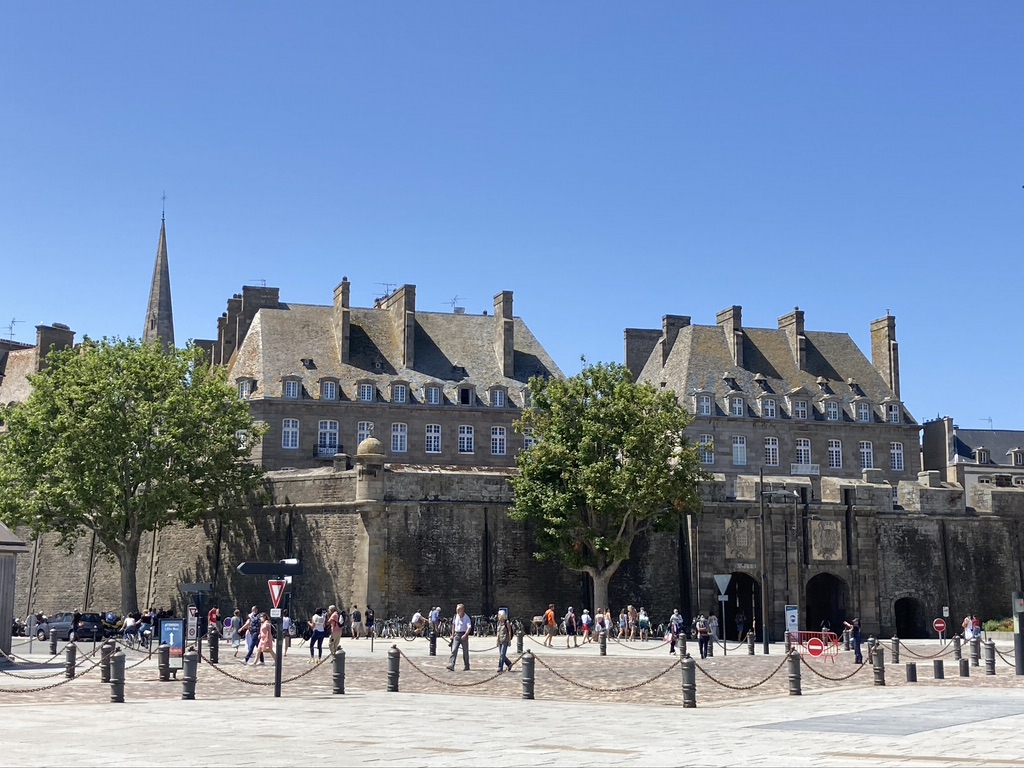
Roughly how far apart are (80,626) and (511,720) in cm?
2860

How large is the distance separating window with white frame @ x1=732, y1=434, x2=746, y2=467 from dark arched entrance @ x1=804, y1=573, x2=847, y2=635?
12.1 meters

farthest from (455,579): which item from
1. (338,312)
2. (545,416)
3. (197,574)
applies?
(338,312)

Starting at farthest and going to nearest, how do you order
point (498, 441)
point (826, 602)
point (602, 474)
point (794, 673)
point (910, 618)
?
point (498, 441)
point (910, 618)
point (826, 602)
point (602, 474)
point (794, 673)

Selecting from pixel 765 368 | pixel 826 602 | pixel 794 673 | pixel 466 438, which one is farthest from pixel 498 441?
pixel 794 673

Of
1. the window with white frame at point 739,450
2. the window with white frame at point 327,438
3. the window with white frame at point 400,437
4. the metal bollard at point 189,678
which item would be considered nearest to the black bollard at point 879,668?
the metal bollard at point 189,678

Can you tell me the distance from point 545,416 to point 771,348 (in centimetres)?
2340

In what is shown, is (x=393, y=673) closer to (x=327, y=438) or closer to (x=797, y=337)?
(x=327, y=438)

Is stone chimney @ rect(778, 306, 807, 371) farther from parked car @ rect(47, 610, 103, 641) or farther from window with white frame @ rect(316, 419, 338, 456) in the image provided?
parked car @ rect(47, 610, 103, 641)

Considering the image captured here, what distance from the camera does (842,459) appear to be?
215 feet

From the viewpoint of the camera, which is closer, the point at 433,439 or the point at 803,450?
the point at 433,439

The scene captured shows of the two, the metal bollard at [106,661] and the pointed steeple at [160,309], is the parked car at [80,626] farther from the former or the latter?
the pointed steeple at [160,309]

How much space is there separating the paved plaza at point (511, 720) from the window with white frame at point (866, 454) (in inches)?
1477

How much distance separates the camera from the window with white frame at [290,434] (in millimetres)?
58375

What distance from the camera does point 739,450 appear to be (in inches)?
2518
